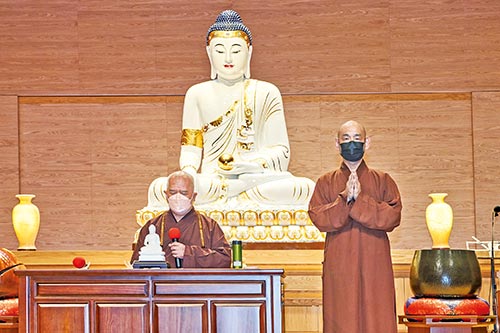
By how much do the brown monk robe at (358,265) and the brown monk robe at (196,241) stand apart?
452 millimetres

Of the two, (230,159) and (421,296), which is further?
(230,159)

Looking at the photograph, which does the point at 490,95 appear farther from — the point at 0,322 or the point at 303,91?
the point at 0,322

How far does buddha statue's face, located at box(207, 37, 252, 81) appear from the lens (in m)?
7.19

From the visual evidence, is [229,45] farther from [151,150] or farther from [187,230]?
[187,230]

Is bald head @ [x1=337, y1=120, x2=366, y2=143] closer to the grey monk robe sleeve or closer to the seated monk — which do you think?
the grey monk robe sleeve

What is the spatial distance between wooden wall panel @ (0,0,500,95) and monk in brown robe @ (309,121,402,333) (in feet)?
10.3

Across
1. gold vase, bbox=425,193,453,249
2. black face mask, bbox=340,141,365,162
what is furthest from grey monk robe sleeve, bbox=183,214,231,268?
gold vase, bbox=425,193,453,249

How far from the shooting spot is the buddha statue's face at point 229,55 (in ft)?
23.6

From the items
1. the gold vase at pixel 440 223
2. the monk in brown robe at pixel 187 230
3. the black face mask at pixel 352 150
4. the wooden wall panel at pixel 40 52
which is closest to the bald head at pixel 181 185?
the monk in brown robe at pixel 187 230

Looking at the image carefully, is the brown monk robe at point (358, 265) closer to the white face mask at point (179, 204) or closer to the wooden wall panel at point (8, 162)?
the white face mask at point (179, 204)

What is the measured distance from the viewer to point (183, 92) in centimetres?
837

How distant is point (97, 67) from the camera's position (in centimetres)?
837

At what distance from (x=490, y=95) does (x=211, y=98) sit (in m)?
2.22

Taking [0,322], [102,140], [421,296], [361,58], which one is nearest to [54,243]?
[102,140]
